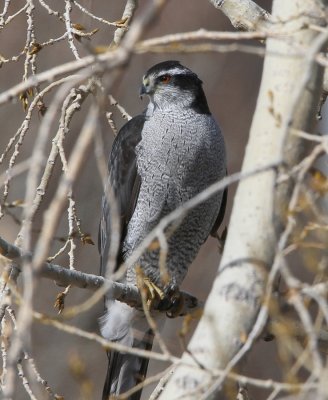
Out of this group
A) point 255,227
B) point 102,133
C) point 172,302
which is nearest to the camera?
point 255,227

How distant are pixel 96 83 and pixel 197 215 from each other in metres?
1.26

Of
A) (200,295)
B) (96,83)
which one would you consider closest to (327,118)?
(200,295)

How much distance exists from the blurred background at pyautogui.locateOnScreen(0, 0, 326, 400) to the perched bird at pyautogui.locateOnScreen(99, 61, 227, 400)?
1660 millimetres

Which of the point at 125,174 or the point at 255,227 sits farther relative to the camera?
the point at 125,174

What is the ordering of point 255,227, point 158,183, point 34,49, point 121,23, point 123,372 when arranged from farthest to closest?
point 123,372, point 158,183, point 121,23, point 34,49, point 255,227

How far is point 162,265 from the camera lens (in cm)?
181

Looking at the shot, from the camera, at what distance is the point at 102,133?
652cm

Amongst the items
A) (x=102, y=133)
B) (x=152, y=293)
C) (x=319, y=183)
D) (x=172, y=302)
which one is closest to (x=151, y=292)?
(x=152, y=293)

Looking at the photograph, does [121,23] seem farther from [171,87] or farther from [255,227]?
[255,227]

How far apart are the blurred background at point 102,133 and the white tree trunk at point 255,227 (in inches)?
150

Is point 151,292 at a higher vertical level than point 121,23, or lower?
lower

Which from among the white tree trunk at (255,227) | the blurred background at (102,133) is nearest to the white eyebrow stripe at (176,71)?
the blurred background at (102,133)

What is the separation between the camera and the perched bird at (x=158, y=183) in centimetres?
389

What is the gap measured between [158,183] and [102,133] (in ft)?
8.91
